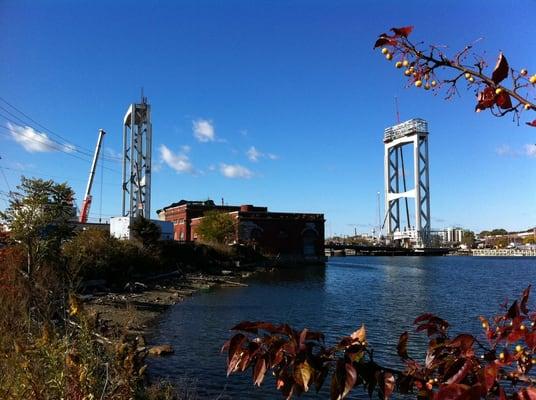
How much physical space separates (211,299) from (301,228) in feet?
207

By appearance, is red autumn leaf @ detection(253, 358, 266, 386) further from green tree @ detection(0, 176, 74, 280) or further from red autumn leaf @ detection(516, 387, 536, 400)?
green tree @ detection(0, 176, 74, 280)

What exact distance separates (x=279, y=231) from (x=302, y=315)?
2611 inches

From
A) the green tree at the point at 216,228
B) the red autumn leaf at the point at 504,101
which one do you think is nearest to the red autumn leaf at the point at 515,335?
the red autumn leaf at the point at 504,101

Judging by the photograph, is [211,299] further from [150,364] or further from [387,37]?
[387,37]

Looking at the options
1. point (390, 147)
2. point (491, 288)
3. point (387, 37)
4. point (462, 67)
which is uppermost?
point (390, 147)

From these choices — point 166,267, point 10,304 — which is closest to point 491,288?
point 166,267

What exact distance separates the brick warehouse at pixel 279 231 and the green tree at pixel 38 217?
68.7 metres

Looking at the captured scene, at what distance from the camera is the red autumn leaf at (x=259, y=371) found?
2.41 metres

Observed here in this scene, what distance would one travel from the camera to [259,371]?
2.43 metres

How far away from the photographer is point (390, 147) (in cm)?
15950

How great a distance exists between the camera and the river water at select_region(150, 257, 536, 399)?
579 inches

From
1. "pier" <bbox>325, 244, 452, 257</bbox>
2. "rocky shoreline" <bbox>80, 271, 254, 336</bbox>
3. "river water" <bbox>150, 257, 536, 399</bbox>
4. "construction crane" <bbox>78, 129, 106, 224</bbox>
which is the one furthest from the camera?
"pier" <bbox>325, 244, 452, 257</bbox>

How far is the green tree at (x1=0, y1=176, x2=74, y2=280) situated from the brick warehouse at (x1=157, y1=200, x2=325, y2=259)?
225 ft

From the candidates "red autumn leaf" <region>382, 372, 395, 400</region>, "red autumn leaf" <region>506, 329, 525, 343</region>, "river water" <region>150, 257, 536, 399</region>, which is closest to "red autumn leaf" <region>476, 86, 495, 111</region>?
"red autumn leaf" <region>506, 329, 525, 343</region>
